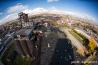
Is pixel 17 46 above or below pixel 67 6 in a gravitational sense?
below

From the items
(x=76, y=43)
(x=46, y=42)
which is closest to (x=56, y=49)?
(x=46, y=42)

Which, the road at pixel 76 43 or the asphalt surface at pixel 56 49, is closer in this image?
the asphalt surface at pixel 56 49

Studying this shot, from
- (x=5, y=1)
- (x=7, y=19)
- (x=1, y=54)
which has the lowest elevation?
(x=1, y=54)

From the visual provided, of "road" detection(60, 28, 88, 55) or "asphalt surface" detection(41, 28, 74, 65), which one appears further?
"road" detection(60, 28, 88, 55)

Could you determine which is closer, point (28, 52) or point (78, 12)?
point (28, 52)

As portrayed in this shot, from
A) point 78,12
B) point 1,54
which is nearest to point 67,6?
point 78,12

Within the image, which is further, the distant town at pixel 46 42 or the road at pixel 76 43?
the road at pixel 76 43

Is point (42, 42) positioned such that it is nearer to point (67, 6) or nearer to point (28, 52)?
point (28, 52)

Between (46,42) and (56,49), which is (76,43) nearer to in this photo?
(56,49)

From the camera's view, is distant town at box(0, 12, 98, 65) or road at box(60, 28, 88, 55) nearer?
distant town at box(0, 12, 98, 65)

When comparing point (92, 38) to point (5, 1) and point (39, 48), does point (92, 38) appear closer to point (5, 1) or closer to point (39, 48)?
point (39, 48)
